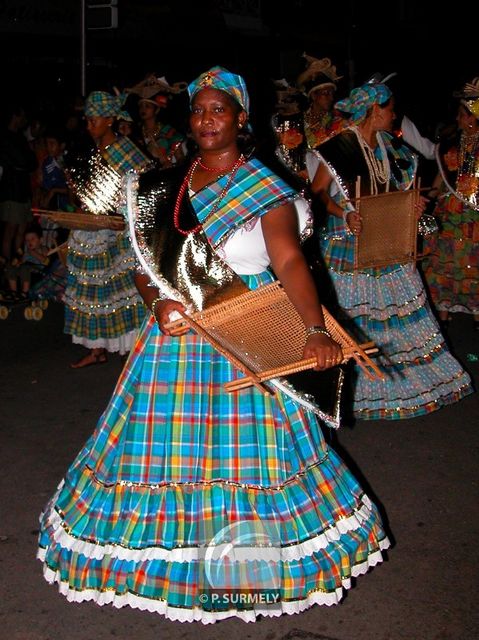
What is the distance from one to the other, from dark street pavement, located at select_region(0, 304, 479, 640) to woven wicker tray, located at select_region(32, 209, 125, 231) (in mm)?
1176

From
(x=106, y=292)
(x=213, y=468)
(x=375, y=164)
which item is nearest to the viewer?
(x=213, y=468)

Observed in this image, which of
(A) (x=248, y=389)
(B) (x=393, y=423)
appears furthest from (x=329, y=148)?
(A) (x=248, y=389)

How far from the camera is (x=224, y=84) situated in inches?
123

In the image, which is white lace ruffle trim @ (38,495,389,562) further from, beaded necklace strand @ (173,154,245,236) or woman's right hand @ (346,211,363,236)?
woman's right hand @ (346,211,363,236)

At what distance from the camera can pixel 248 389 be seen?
315cm

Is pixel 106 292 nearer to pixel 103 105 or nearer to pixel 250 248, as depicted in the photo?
pixel 103 105

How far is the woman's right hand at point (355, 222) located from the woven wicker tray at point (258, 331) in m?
2.35

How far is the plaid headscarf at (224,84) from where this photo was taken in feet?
10.2

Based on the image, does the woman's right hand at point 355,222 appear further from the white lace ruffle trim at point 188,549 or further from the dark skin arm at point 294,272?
the white lace ruffle trim at point 188,549

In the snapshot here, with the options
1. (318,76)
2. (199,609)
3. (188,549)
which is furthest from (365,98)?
(318,76)

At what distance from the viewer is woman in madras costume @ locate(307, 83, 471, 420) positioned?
216 inches

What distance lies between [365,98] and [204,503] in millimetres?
3228

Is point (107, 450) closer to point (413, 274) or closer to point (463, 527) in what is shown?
point (463, 527)

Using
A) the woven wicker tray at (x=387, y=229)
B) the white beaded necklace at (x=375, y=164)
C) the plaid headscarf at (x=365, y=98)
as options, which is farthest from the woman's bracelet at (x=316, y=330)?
the plaid headscarf at (x=365, y=98)
